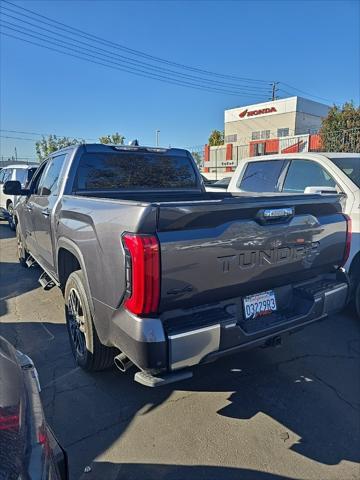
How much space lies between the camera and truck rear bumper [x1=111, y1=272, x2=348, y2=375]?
2.07m

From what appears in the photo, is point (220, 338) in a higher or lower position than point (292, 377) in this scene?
higher

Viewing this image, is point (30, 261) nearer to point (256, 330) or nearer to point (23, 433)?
point (256, 330)

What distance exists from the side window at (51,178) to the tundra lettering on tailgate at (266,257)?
240cm

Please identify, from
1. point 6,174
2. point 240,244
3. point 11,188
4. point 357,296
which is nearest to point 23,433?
point 240,244

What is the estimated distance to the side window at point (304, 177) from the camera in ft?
16.1

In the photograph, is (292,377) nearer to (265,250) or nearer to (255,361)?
(255,361)

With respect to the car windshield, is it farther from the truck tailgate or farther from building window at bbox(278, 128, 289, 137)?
building window at bbox(278, 128, 289, 137)

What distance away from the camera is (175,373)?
2.18 meters

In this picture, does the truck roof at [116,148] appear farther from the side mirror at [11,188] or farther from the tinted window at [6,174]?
the tinted window at [6,174]

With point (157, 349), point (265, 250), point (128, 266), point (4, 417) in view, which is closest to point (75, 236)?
point (128, 266)

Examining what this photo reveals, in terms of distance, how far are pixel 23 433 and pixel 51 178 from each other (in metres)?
3.70

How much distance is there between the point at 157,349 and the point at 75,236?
1.39 meters

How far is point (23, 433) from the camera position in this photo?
50.3 inches

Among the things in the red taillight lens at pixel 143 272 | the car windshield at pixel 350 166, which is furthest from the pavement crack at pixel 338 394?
the car windshield at pixel 350 166
